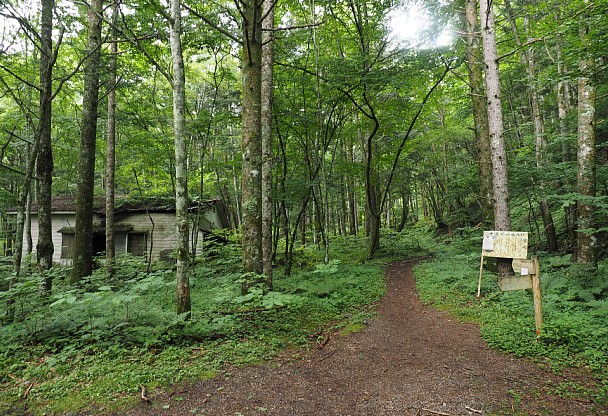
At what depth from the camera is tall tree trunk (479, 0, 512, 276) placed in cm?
688

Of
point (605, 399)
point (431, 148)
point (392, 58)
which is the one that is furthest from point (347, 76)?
point (431, 148)

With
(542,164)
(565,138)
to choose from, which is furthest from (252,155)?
(542,164)

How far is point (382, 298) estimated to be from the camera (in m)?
8.07

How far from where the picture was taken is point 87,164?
8258 mm

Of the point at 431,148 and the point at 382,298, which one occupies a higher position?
the point at 431,148

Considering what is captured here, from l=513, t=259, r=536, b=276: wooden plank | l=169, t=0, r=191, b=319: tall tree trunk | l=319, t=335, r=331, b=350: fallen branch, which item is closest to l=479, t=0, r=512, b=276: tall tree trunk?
l=513, t=259, r=536, b=276: wooden plank

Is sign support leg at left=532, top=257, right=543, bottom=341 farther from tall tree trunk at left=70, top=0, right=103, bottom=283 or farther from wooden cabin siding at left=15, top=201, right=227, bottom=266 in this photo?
wooden cabin siding at left=15, top=201, right=227, bottom=266

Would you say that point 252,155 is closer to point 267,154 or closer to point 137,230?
point 267,154

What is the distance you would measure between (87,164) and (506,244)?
10.3 meters

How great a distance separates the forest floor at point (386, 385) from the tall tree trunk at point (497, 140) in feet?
9.97

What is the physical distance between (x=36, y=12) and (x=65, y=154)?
47.4 feet

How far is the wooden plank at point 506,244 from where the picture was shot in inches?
233

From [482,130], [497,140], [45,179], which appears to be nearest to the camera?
[497,140]

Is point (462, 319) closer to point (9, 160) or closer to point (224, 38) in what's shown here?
point (224, 38)
